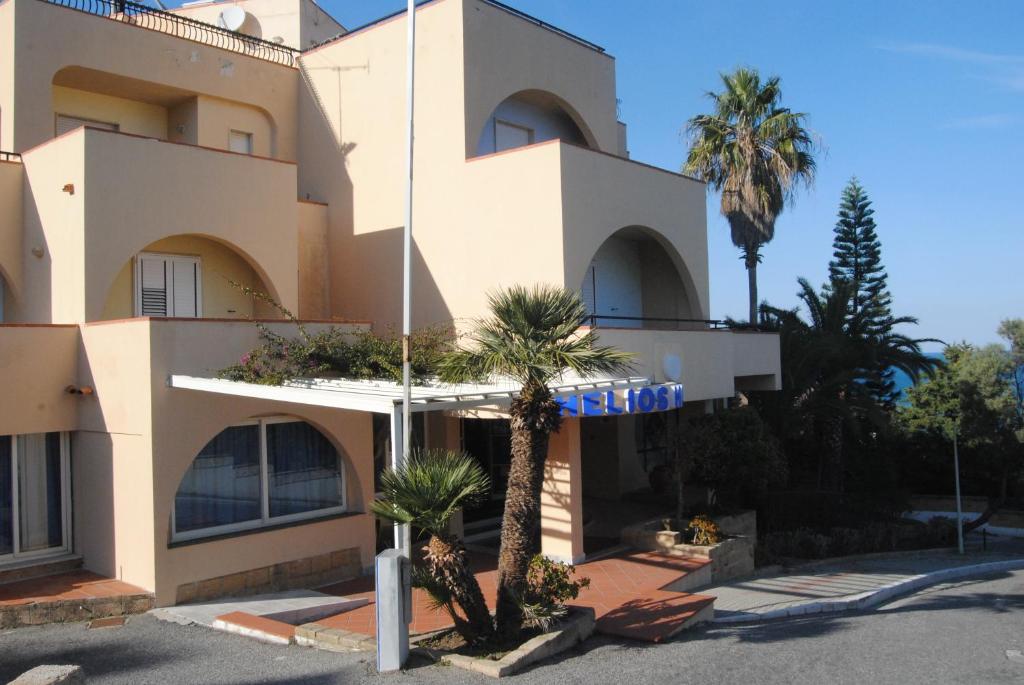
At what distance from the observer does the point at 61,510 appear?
12430 mm

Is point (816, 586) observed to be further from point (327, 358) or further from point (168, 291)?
point (168, 291)

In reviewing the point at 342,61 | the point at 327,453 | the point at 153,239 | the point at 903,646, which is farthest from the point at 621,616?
the point at 342,61

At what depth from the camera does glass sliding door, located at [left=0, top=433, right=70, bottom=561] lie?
1181 centimetres

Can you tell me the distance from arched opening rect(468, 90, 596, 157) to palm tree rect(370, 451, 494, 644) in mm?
9361

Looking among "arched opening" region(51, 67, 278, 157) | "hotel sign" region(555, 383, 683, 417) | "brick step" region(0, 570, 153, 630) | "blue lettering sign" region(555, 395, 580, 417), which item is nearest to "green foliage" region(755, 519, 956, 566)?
"hotel sign" region(555, 383, 683, 417)

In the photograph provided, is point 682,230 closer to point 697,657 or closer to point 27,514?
point 697,657

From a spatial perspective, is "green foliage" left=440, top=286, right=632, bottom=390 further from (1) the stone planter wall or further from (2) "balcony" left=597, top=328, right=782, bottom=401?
(1) the stone planter wall

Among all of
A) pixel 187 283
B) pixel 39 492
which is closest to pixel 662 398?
pixel 187 283

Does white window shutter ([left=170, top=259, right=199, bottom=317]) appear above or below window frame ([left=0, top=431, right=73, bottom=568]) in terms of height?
above

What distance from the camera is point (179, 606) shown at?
11203mm

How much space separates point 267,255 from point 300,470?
4.28 meters

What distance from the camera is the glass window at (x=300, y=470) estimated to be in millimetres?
12836

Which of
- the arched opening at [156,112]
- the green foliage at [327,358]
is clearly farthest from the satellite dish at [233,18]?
the green foliage at [327,358]

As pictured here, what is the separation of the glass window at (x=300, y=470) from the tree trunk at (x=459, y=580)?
4.95m
